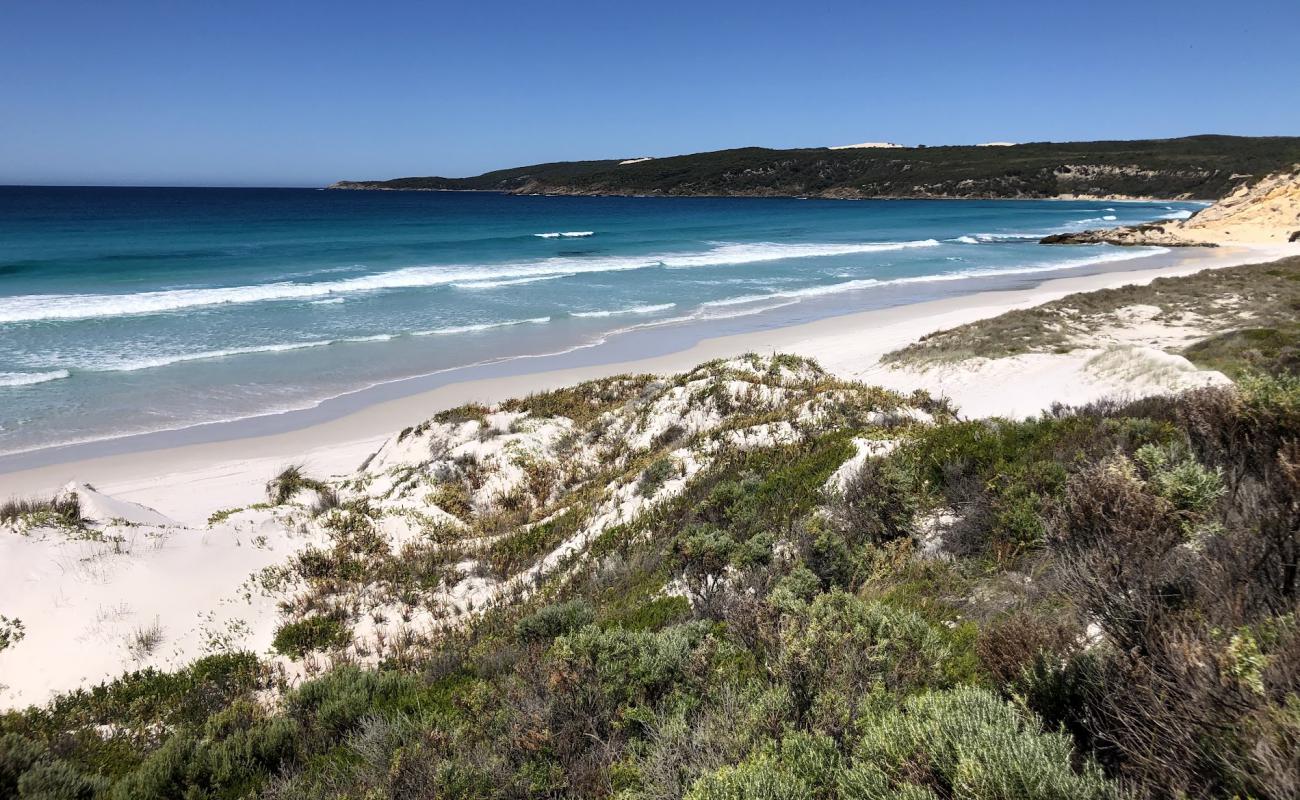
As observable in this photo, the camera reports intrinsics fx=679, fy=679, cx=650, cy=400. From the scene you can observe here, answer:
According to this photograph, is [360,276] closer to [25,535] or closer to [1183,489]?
[25,535]

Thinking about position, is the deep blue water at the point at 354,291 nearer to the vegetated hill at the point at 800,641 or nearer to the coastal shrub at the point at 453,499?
the coastal shrub at the point at 453,499

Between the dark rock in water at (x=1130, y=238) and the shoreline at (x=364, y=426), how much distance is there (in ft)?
85.1

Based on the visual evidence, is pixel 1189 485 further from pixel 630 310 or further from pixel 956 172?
pixel 956 172

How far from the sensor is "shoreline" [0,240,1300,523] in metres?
11.4

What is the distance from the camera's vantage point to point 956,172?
123 m

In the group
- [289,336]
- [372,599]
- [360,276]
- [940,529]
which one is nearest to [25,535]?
[372,599]

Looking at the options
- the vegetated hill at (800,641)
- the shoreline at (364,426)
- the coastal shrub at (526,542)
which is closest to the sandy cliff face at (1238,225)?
the shoreline at (364,426)

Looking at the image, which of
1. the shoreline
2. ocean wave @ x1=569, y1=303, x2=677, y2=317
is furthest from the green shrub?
ocean wave @ x1=569, y1=303, x2=677, y2=317

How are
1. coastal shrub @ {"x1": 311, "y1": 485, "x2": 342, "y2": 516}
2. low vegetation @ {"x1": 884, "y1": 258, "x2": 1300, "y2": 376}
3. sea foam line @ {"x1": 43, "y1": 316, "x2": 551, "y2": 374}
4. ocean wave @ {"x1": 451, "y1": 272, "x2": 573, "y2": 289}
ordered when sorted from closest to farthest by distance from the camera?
coastal shrub @ {"x1": 311, "y1": 485, "x2": 342, "y2": 516}
low vegetation @ {"x1": 884, "y1": 258, "x2": 1300, "y2": 376}
sea foam line @ {"x1": 43, "y1": 316, "x2": 551, "y2": 374}
ocean wave @ {"x1": 451, "y1": 272, "x2": 573, "y2": 289}

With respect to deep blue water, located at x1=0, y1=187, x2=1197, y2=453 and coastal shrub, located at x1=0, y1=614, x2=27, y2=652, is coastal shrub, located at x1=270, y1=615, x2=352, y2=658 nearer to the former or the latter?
coastal shrub, located at x1=0, y1=614, x2=27, y2=652

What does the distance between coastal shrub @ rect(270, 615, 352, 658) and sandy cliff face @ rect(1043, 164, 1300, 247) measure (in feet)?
177

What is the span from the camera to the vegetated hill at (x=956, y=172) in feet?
330

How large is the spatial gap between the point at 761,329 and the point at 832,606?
1971 cm

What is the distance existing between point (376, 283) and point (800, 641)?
32737 mm
